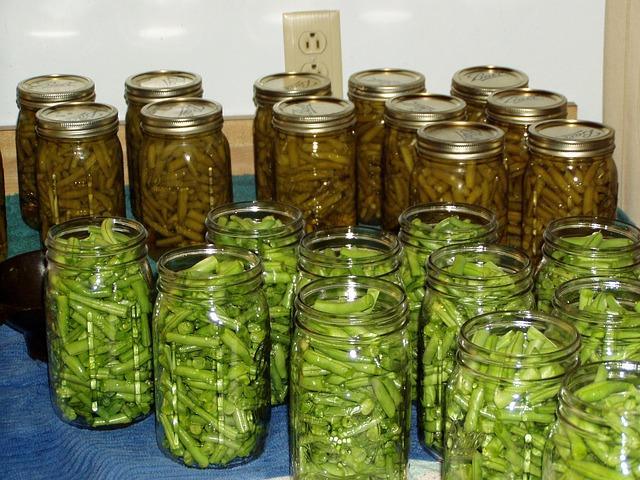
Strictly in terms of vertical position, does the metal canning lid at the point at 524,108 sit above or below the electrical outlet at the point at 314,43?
below

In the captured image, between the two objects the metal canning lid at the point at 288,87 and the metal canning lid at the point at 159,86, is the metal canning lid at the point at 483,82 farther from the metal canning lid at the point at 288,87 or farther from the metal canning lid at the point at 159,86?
the metal canning lid at the point at 159,86

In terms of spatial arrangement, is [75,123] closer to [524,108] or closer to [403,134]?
[403,134]

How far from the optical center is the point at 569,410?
85 cm

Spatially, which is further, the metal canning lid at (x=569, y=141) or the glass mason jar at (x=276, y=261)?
the metal canning lid at (x=569, y=141)

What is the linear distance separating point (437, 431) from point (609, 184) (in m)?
0.48

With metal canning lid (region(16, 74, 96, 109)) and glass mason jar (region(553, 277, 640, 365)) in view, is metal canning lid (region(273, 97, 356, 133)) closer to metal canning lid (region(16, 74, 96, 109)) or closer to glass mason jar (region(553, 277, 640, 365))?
metal canning lid (region(16, 74, 96, 109))

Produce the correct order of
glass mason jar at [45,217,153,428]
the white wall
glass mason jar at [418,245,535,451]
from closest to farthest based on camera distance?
glass mason jar at [418,245,535,451]
glass mason jar at [45,217,153,428]
the white wall

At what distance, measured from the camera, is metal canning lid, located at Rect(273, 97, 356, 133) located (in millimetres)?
1554

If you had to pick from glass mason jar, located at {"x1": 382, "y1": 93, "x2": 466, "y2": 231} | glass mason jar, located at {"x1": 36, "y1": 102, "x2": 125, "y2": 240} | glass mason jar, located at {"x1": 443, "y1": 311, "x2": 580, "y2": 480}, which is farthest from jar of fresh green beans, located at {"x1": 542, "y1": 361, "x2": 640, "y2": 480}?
glass mason jar, located at {"x1": 36, "y1": 102, "x2": 125, "y2": 240}

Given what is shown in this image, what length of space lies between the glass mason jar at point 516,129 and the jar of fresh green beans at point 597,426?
71 centimetres

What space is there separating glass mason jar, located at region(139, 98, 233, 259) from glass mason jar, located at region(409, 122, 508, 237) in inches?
11.8

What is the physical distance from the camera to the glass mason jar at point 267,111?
5.68ft

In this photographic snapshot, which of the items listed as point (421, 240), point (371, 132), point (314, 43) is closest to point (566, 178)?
point (421, 240)

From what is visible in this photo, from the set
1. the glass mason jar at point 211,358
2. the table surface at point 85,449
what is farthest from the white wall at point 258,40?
the glass mason jar at point 211,358
